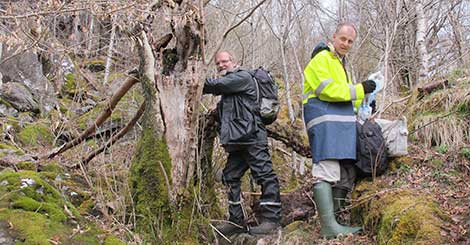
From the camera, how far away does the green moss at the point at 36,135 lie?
27.4 ft

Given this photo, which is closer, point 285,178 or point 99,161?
point 99,161

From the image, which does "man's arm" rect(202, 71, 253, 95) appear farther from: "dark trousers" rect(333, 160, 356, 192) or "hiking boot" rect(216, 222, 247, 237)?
"hiking boot" rect(216, 222, 247, 237)

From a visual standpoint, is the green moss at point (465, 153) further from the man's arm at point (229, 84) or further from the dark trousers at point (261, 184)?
the man's arm at point (229, 84)

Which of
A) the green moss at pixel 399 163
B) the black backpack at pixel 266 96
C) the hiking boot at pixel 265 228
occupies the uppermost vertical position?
the black backpack at pixel 266 96

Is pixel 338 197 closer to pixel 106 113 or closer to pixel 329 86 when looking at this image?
pixel 329 86

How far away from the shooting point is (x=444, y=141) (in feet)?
16.3

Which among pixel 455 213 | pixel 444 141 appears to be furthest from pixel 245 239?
pixel 444 141

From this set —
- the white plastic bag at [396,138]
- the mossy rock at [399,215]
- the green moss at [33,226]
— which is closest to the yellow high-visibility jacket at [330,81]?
the white plastic bag at [396,138]

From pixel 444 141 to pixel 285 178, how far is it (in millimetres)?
3063

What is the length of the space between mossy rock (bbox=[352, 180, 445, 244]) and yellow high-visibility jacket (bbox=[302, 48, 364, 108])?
0.93m

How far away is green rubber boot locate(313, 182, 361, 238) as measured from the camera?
410cm

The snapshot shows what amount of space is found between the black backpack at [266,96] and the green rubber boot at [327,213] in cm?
106

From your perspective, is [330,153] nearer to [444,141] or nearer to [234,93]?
[234,93]

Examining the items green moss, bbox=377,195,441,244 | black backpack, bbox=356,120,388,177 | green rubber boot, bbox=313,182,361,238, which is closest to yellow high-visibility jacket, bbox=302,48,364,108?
black backpack, bbox=356,120,388,177
